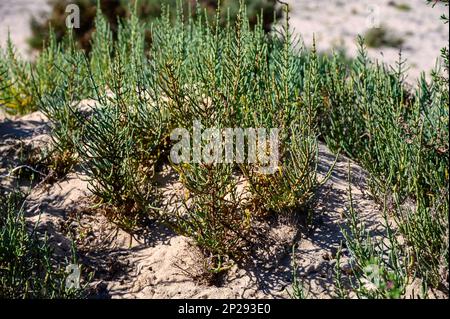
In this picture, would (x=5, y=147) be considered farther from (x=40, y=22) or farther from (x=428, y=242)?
(x=40, y=22)

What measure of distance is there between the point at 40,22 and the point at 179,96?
774 centimetres

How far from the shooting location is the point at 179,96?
12.8ft

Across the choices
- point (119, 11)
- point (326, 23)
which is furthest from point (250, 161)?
point (326, 23)

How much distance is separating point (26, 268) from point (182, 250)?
870mm

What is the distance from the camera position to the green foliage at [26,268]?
10.8 ft

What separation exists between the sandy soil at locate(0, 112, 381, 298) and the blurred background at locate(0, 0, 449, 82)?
4414mm

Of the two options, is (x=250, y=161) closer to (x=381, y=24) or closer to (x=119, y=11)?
(x=119, y=11)

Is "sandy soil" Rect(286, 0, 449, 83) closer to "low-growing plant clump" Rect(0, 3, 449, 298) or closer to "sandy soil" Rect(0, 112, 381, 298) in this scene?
"low-growing plant clump" Rect(0, 3, 449, 298)

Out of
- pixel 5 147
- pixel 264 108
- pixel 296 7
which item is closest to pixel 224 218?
pixel 264 108

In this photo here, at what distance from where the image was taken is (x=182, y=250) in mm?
3697

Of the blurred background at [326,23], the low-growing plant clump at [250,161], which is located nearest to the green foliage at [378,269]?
the low-growing plant clump at [250,161]

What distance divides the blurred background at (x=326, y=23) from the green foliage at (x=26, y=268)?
4.98m

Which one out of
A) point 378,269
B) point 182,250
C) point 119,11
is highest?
point 119,11

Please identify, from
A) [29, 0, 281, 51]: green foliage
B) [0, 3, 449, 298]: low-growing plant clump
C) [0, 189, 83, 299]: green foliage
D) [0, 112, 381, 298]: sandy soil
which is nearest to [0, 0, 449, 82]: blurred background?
[29, 0, 281, 51]: green foliage
